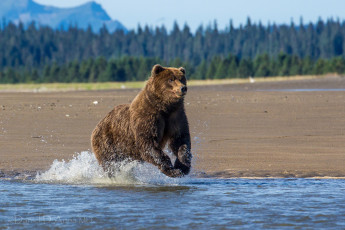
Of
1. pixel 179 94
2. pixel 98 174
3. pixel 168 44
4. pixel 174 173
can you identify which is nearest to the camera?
pixel 179 94

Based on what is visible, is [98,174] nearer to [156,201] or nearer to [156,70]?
[156,70]

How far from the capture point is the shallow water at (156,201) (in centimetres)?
709

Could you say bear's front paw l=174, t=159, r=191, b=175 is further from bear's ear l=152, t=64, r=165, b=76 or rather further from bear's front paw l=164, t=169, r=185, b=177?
bear's ear l=152, t=64, r=165, b=76

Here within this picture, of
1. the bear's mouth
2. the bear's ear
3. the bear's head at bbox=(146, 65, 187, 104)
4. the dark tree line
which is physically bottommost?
the dark tree line

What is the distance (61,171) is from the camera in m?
10.1

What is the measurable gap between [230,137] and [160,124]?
190 inches

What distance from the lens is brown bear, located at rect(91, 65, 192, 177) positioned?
350 inches

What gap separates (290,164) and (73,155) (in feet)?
10.8

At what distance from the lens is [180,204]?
7.90 metres

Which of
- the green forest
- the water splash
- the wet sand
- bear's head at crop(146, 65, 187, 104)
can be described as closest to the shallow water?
the water splash

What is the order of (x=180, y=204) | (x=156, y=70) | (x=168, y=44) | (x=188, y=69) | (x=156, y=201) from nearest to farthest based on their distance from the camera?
(x=180, y=204) < (x=156, y=201) < (x=156, y=70) < (x=188, y=69) < (x=168, y=44)

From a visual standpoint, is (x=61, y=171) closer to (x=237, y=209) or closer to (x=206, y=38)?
(x=237, y=209)

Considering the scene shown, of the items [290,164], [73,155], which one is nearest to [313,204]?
[290,164]

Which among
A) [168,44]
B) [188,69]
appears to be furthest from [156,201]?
[168,44]
